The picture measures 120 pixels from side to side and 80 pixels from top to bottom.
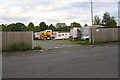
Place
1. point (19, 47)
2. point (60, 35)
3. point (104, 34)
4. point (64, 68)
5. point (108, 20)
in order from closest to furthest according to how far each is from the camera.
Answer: point (64, 68) → point (19, 47) → point (104, 34) → point (60, 35) → point (108, 20)

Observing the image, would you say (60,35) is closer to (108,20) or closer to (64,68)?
(64,68)

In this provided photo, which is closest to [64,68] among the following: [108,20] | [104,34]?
[104,34]

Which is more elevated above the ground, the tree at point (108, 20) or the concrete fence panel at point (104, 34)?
the tree at point (108, 20)

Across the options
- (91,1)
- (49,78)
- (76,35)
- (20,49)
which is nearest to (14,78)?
(49,78)

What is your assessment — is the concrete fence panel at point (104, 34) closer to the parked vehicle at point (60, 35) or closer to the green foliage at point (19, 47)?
the green foliage at point (19, 47)

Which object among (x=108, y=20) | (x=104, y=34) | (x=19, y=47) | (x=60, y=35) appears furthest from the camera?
(x=108, y=20)

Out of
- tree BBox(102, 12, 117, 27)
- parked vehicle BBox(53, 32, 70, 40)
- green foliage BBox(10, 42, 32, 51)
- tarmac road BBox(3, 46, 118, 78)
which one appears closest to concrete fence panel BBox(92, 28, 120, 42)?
green foliage BBox(10, 42, 32, 51)

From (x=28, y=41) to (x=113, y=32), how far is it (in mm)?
15036

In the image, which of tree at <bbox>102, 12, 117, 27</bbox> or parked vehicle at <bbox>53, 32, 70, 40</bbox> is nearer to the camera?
parked vehicle at <bbox>53, 32, 70, 40</bbox>

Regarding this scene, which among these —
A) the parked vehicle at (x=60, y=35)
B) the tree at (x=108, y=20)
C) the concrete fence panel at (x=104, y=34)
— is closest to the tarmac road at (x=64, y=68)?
the concrete fence panel at (x=104, y=34)

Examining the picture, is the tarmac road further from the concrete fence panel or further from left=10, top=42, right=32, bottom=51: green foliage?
the concrete fence panel

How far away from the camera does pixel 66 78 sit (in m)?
4.98

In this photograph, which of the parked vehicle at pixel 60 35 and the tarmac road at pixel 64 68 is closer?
the tarmac road at pixel 64 68

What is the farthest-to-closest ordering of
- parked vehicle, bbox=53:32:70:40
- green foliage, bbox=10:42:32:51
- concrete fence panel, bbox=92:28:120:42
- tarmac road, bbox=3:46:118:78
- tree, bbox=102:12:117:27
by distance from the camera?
tree, bbox=102:12:117:27
parked vehicle, bbox=53:32:70:40
concrete fence panel, bbox=92:28:120:42
green foliage, bbox=10:42:32:51
tarmac road, bbox=3:46:118:78
